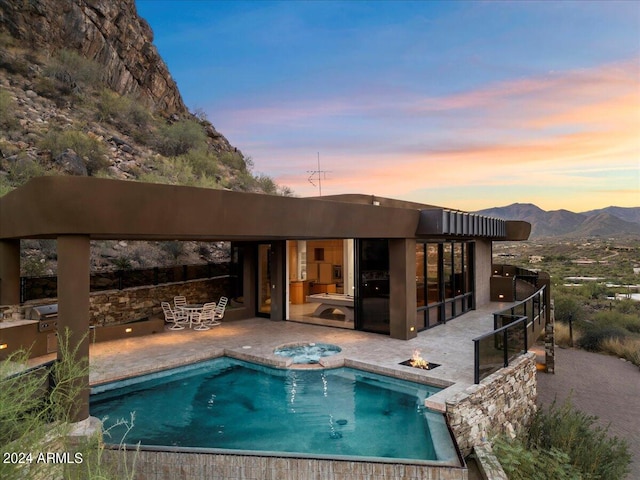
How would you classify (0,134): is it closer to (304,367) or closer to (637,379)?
(304,367)

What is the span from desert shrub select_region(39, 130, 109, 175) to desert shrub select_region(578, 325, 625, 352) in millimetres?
25574

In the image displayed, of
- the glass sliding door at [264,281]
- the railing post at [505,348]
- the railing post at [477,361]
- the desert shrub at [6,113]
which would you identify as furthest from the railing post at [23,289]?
the desert shrub at [6,113]

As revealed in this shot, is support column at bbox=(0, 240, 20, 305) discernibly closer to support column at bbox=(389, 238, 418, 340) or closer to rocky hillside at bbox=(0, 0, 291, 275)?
rocky hillside at bbox=(0, 0, 291, 275)

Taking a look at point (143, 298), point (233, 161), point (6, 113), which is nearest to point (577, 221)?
point (233, 161)

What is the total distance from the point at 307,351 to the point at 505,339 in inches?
176

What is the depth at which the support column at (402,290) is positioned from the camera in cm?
1113

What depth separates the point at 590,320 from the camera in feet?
79.9

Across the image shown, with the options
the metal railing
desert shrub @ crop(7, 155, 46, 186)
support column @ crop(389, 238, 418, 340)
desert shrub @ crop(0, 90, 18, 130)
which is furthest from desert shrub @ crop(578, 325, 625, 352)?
desert shrub @ crop(0, 90, 18, 130)

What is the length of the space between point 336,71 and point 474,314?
15.6 m

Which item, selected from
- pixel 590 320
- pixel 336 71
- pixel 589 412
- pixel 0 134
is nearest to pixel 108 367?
pixel 589 412

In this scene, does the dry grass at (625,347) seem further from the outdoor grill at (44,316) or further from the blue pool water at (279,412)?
the outdoor grill at (44,316)

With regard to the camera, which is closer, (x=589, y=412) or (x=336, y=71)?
(x=589, y=412)

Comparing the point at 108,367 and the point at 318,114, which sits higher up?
the point at 318,114

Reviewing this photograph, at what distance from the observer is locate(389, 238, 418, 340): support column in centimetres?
1113
